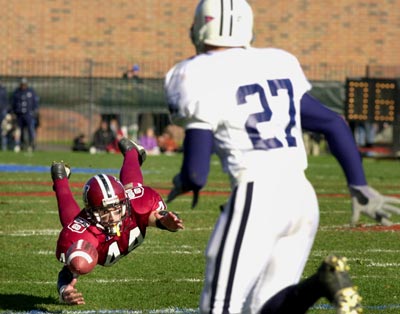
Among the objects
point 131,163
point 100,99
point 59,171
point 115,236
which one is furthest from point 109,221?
point 100,99

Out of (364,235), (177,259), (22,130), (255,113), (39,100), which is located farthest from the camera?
(39,100)

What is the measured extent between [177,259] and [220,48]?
171 inches

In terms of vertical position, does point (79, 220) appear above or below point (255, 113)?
below

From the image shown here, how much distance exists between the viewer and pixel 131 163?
810 centimetres

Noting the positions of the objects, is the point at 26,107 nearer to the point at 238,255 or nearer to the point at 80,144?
the point at 80,144

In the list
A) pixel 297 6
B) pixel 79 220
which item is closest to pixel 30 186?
pixel 79 220

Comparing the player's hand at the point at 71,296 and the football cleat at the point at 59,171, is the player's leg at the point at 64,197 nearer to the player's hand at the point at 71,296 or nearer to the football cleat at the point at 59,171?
the football cleat at the point at 59,171

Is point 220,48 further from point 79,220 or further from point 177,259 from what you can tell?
point 177,259

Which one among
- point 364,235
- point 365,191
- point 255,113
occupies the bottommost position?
point 364,235

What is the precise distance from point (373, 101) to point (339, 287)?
17.7 meters

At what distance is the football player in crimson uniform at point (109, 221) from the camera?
6.92 m

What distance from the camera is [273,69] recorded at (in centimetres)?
500

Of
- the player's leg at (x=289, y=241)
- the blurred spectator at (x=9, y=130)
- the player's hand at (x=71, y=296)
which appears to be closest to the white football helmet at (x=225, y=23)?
the player's leg at (x=289, y=241)

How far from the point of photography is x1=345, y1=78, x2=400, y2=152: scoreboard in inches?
867
